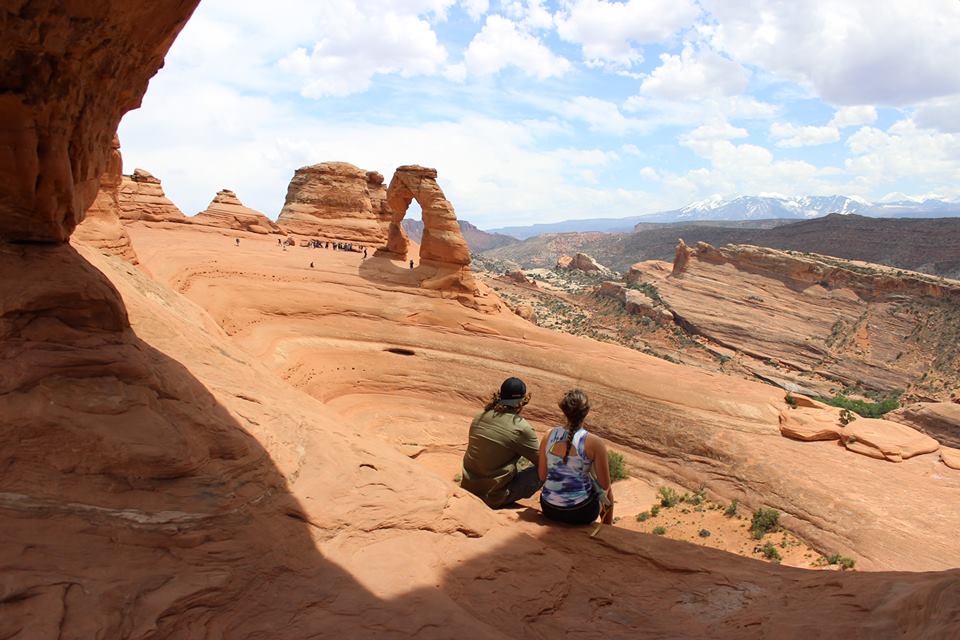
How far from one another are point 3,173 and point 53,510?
2.95 meters

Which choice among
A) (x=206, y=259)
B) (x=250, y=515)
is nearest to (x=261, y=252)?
(x=206, y=259)

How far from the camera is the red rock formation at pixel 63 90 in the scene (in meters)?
4.16

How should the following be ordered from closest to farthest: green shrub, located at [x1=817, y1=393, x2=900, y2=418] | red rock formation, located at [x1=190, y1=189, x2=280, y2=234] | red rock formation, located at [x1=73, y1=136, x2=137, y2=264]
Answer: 1. red rock formation, located at [x1=73, y1=136, x2=137, y2=264]
2. green shrub, located at [x1=817, y1=393, x2=900, y2=418]
3. red rock formation, located at [x1=190, y1=189, x2=280, y2=234]

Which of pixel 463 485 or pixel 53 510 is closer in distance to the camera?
pixel 53 510

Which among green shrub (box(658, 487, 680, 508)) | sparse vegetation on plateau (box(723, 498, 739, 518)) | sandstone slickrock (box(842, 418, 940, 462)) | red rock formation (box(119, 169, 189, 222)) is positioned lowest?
green shrub (box(658, 487, 680, 508))

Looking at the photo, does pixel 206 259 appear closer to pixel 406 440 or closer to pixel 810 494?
pixel 406 440

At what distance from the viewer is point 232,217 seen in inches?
1326

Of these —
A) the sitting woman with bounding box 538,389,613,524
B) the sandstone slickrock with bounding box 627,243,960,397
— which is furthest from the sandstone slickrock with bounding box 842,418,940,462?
the sandstone slickrock with bounding box 627,243,960,397

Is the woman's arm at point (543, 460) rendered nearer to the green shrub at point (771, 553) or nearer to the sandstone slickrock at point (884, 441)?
the green shrub at point (771, 553)

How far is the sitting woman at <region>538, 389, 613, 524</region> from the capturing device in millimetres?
5246

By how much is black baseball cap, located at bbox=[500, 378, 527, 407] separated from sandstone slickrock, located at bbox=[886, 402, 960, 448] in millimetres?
19053

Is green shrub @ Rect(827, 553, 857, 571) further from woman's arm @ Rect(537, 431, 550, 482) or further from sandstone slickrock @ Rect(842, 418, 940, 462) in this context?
woman's arm @ Rect(537, 431, 550, 482)

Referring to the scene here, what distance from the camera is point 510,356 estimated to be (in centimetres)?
1669

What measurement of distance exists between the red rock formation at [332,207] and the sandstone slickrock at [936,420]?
29234 mm
